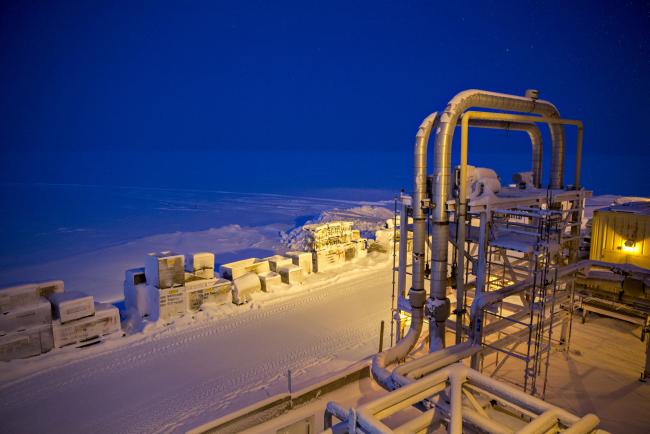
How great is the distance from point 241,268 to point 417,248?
27.4 ft

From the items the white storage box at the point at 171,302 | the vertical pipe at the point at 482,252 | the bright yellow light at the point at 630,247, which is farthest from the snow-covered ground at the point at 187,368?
the bright yellow light at the point at 630,247

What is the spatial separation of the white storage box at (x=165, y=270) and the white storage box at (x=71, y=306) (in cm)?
194

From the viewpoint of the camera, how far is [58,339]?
37.3 ft

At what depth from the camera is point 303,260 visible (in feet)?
59.4

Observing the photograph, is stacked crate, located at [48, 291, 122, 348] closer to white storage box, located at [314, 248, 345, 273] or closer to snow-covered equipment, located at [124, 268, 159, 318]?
snow-covered equipment, located at [124, 268, 159, 318]

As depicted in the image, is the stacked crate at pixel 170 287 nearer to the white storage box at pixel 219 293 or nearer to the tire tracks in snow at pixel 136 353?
the white storage box at pixel 219 293

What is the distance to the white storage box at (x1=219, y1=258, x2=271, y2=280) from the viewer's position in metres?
16.0

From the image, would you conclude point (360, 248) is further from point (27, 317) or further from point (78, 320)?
point (27, 317)

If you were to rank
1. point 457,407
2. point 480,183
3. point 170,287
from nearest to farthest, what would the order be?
point 457,407 → point 480,183 → point 170,287

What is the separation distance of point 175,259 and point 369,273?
353 inches

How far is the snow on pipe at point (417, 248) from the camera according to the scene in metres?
9.67

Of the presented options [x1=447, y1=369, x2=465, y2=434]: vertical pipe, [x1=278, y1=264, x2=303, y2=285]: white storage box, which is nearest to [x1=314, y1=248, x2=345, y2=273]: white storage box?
[x1=278, y1=264, x2=303, y2=285]: white storage box

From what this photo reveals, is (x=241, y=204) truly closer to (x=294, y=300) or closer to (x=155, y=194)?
(x=155, y=194)

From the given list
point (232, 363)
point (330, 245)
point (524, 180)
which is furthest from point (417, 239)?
point (330, 245)
